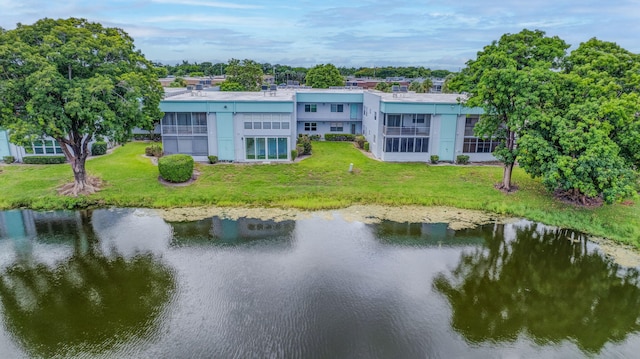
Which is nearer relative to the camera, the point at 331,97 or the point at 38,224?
the point at 38,224

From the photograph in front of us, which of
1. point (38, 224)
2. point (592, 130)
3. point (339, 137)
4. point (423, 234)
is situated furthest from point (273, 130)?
point (592, 130)

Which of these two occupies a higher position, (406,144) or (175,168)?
(406,144)

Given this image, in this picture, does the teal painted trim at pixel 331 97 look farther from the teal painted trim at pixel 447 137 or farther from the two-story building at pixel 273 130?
the teal painted trim at pixel 447 137

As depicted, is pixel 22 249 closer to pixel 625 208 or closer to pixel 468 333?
pixel 468 333

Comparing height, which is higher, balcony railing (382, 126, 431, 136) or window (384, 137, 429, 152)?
balcony railing (382, 126, 431, 136)

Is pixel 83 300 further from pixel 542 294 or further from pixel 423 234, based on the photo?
pixel 542 294

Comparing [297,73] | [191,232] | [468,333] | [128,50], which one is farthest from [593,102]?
[297,73]

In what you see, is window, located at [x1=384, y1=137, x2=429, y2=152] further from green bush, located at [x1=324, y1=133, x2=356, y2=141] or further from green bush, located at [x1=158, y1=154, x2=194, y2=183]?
green bush, located at [x1=158, y1=154, x2=194, y2=183]

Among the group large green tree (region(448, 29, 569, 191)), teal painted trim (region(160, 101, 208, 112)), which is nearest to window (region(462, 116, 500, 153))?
large green tree (region(448, 29, 569, 191))
